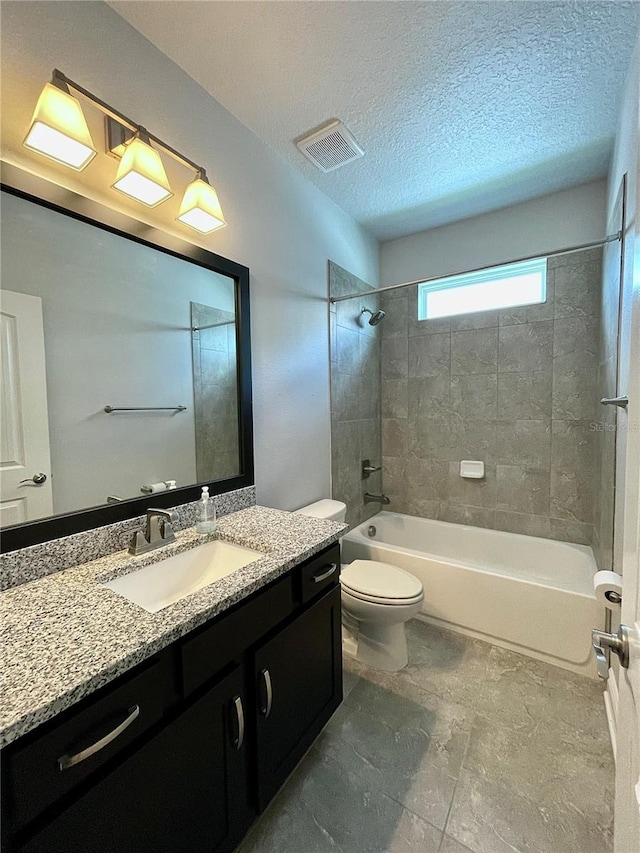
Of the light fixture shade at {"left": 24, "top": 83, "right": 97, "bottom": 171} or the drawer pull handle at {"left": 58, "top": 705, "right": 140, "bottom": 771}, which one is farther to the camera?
the light fixture shade at {"left": 24, "top": 83, "right": 97, "bottom": 171}

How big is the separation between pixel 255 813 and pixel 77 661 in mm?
823

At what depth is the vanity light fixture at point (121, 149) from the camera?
0.97 m

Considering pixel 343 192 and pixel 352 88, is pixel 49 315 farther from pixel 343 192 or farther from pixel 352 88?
pixel 343 192

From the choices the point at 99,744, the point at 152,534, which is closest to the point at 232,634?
the point at 99,744

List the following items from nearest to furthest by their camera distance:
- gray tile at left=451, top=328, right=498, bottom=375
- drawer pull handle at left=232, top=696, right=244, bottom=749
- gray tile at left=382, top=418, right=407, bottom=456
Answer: drawer pull handle at left=232, top=696, right=244, bottom=749
gray tile at left=451, top=328, right=498, bottom=375
gray tile at left=382, top=418, right=407, bottom=456

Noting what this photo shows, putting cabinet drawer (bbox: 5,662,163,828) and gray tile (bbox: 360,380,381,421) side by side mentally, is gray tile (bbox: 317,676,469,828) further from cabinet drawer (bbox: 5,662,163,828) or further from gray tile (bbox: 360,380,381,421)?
gray tile (bbox: 360,380,381,421)

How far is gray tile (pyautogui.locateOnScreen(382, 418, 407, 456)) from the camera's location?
9.63 ft

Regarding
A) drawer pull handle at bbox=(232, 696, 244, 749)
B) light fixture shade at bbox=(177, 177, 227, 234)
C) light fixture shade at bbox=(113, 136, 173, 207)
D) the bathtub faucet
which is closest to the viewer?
drawer pull handle at bbox=(232, 696, 244, 749)

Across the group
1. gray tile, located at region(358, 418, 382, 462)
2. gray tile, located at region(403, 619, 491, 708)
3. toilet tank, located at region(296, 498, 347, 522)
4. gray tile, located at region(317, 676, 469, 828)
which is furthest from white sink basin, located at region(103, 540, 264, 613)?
gray tile, located at region(358, 418, 382, 462)

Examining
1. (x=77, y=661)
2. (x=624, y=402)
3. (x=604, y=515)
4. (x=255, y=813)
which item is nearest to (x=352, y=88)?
(x=624, y=402)

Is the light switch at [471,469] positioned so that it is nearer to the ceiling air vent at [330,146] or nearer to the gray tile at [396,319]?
the gray tile at [396,319]

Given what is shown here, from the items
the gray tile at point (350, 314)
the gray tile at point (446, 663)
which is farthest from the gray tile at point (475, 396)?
the gray tile at point (446, 663)

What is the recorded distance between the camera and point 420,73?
1.42m

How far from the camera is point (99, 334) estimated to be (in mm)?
1201
